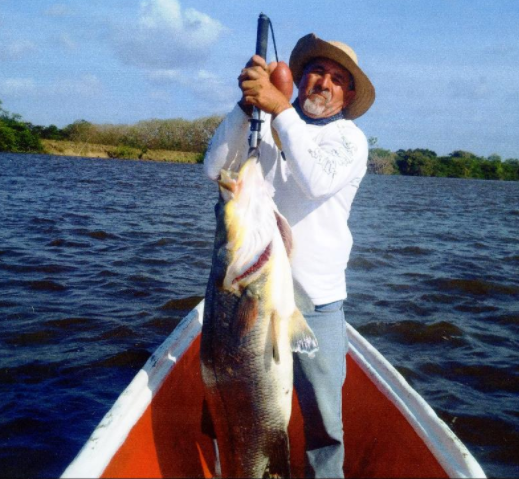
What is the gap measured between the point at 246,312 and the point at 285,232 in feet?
1.61

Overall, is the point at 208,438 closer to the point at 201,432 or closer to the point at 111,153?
the point at 201,432

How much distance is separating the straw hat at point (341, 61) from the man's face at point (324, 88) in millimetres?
46

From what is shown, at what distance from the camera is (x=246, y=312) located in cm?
259

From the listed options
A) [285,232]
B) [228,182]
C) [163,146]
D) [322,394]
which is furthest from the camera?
[163,146]

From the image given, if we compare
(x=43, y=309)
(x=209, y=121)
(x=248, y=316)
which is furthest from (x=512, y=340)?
(x=209, y=121)

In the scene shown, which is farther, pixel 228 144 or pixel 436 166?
pixel 436 166

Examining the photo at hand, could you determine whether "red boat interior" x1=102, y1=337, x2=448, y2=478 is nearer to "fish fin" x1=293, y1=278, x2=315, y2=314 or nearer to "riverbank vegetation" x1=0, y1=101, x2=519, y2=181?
"fish fin" x1=293, y1=278, x2=315, y2=314

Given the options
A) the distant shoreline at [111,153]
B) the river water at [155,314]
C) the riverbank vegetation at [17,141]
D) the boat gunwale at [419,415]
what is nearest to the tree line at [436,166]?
the distant shoreline at [111,153]

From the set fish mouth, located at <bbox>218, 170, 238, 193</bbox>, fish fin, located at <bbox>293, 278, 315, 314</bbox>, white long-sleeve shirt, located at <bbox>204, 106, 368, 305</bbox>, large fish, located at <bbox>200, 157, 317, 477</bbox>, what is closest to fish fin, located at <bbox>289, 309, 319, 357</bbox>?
large fish, located at <bbox>200, 157, 317, 477</bbox>

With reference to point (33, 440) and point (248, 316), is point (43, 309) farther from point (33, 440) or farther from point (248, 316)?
point (248, 316)

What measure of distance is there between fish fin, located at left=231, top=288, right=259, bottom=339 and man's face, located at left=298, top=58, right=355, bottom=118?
1.19 m

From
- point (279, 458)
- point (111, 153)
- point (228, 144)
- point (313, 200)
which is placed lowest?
point (279, 458)

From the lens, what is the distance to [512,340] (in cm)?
764

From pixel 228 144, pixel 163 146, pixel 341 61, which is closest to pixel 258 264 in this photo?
pixel 228 144
